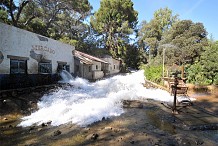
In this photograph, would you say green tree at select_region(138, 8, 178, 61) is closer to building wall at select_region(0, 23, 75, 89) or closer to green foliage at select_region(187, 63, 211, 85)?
green foliage at select_region(187, 63, 211, 85)

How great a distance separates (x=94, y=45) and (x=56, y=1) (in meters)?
19.4

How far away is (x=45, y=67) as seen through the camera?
17.5m

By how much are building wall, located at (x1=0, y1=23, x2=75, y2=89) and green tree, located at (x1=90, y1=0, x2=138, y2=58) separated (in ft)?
78.4

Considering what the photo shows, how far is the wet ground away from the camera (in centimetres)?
680

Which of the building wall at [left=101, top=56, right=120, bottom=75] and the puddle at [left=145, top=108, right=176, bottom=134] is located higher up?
the building wall at [left=101, top=56, right=120, bottom=75]

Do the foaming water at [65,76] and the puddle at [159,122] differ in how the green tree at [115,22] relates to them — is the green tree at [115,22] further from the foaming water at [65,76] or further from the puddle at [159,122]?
the puddle at [159,122]

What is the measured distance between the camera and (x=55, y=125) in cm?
874

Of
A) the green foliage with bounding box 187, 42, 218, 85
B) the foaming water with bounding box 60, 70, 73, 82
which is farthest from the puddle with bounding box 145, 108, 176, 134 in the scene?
the foaming water with bounding box 60, 70, 73, 82

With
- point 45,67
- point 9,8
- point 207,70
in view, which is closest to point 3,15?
point 9,8

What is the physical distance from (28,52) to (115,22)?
30305 millimetres

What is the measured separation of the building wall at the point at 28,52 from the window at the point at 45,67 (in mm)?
271

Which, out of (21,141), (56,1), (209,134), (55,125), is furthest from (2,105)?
(56,1)

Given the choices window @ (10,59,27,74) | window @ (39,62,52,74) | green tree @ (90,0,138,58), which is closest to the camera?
window @ (10,59,27,74)

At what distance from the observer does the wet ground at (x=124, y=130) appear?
22.3 feet
